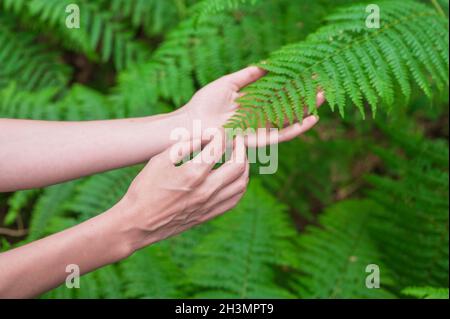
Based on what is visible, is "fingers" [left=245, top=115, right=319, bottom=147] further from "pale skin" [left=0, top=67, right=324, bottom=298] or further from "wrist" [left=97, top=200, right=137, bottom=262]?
"wrist" [left=97, top=200, right=137, bottom=262]

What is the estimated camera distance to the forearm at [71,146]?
4.68ft

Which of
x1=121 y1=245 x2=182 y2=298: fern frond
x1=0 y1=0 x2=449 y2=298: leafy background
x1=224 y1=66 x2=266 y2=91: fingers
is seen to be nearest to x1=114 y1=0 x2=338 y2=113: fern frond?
x1=0 y1=0 x2=449 y2=298: leafy background

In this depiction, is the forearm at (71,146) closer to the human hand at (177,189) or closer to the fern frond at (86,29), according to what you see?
the human hand at (177,189)

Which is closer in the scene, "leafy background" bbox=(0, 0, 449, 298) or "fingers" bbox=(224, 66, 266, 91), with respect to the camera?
"fingers" bbox=(224, 66, 266, 91)

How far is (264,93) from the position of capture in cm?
148

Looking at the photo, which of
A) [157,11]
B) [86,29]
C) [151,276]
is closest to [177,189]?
[151,276]

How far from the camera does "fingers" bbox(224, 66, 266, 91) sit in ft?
5.18

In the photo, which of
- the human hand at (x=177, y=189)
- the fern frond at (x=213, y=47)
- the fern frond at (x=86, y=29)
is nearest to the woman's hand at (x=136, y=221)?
the human hand at (x=177, y=189)

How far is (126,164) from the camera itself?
1562 millimetres

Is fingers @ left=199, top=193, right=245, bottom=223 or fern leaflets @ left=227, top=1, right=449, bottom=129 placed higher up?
fern leaflets @ left=227, top=1, right=449, bottom=129

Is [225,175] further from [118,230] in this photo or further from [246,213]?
[246,213]

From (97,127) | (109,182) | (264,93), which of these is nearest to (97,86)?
(109,182)
